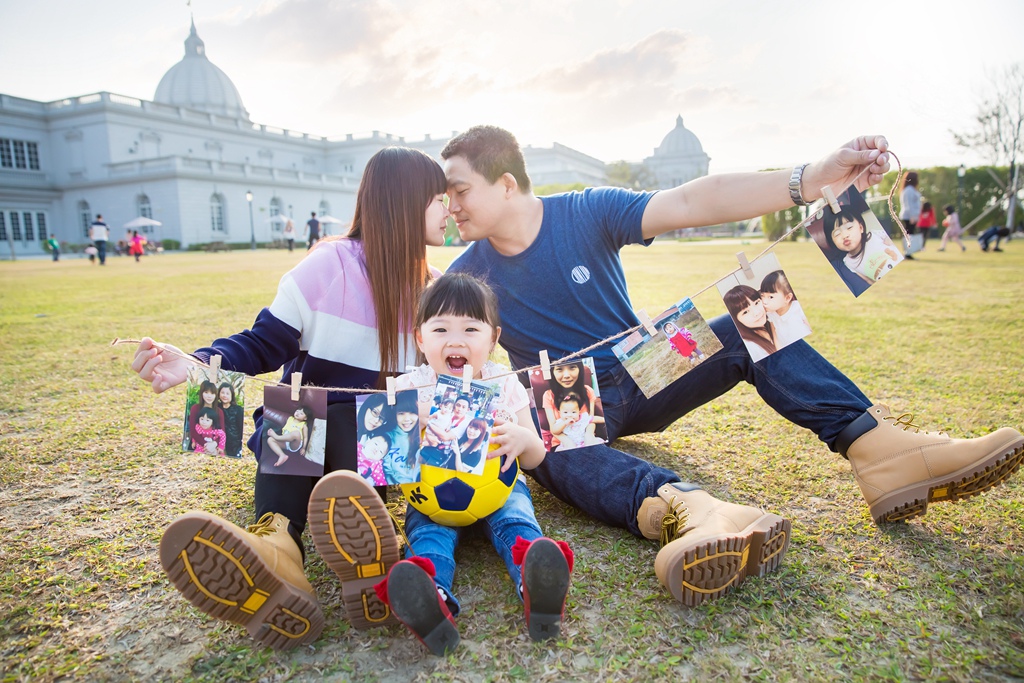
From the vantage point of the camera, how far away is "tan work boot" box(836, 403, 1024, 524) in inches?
67.7

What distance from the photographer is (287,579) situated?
56.9 inches

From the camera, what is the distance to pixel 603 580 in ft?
5.51

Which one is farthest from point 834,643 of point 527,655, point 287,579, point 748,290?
point 287,579

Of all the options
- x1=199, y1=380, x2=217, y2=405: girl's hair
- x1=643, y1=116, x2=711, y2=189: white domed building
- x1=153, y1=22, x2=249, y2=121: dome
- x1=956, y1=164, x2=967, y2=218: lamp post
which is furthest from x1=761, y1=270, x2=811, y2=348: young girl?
x1=643, y1=116, x2=711, y2=189: white domed building

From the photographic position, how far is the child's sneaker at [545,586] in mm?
1405

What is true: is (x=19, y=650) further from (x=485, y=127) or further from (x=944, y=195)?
(x=944, y=195)

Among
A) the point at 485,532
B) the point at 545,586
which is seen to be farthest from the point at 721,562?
the point at 485,532

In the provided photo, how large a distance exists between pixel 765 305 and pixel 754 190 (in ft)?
1.27

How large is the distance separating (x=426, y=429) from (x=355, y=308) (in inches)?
22.0

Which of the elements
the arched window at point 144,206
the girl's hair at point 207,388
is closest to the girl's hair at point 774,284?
the girl's hair at point 207,388

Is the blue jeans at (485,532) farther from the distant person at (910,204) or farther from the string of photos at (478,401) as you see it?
→ the distant person at (910,204)

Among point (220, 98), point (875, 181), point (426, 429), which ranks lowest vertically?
point (426, 429)

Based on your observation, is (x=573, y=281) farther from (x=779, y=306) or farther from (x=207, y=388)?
(x=207, y=388)

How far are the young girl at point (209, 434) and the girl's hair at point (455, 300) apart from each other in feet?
2.16
